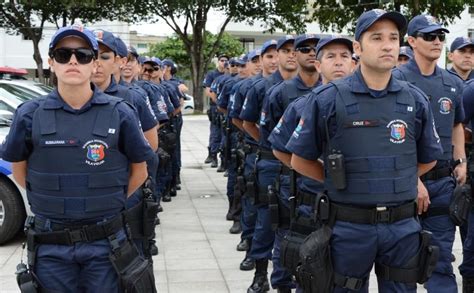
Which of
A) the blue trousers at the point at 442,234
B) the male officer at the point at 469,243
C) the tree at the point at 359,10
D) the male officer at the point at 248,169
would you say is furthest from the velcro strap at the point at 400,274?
the tree at the point at 359,10

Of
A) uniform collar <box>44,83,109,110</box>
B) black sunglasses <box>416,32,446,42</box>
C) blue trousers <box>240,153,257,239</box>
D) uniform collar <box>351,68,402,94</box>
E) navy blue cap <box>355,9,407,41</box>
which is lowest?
blue trousers <box>240,153,257,239</box>

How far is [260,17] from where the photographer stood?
32281 millimetres

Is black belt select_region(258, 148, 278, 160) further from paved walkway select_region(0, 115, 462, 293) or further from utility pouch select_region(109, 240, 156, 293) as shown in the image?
utility pouch select_region(109, 240, 156, 293)

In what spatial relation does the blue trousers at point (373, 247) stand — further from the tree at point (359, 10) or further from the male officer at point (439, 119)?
the tree at point (359, 10)

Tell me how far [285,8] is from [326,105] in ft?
96.7

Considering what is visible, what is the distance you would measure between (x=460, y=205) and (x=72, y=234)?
2706mm

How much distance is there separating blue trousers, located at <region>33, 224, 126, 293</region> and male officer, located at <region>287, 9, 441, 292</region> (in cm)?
119

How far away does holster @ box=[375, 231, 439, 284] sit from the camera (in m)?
3.45

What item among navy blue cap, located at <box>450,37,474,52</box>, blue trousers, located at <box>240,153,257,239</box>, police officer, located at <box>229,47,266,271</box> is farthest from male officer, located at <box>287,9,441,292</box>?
navy blue cap, located at <box>450,37,474,52</box>

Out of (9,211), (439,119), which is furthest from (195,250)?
(439,119)

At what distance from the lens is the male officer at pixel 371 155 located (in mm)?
3396

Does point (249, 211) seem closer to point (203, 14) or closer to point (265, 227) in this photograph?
point (265, 227)

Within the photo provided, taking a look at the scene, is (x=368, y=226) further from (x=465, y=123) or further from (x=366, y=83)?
(x=465, y=123)

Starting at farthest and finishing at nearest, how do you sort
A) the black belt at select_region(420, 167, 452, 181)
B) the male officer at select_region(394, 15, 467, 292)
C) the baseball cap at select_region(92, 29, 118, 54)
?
the baseball cap at select_region(92, 29, 118, 54) → the black belt at select_region(420, 167, 452, 181) → the male officer at select_region(394, 15, 467, 292)
